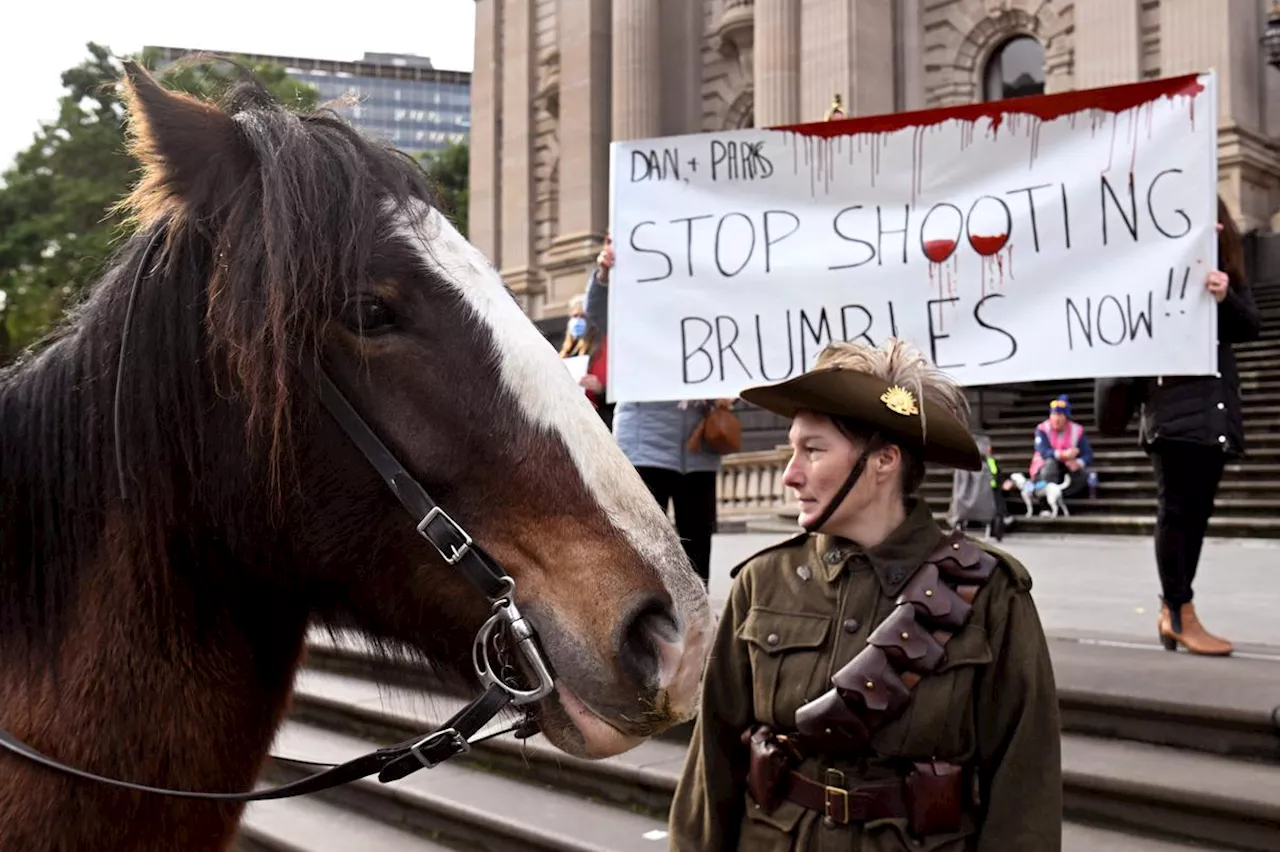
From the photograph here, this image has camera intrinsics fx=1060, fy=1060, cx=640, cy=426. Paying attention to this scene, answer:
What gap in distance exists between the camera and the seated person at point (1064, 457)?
1286 centimetres

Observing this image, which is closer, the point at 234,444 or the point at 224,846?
the point at 234,444

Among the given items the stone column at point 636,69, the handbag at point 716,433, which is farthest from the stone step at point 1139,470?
the stone column at point 636,69

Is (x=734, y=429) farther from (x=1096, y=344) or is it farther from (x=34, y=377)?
(x=34, y=377)

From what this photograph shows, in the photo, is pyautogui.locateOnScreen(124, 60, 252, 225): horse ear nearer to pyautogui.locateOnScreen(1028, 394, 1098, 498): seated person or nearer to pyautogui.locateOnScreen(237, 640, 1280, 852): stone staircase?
pyautogui.locateOnScreen(237, 640, 1280, 852): stone staircase

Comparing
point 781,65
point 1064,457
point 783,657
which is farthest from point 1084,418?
point 783,657

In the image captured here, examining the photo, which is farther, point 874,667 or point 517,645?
point 874,667

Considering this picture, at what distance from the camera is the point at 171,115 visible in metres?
1.58

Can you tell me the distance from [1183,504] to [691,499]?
8.09 feet

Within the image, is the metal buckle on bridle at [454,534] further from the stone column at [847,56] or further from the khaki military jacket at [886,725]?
the stone column at [847,56]

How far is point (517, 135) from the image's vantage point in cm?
3369

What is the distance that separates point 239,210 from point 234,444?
357 millimetres

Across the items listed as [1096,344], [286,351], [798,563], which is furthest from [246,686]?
[1096,344]

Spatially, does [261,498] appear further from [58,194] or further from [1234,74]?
[58,194]

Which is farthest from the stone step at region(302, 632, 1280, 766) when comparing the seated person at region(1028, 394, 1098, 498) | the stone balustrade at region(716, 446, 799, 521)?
the stone balustrade at region(716, 446, 799, 521)
